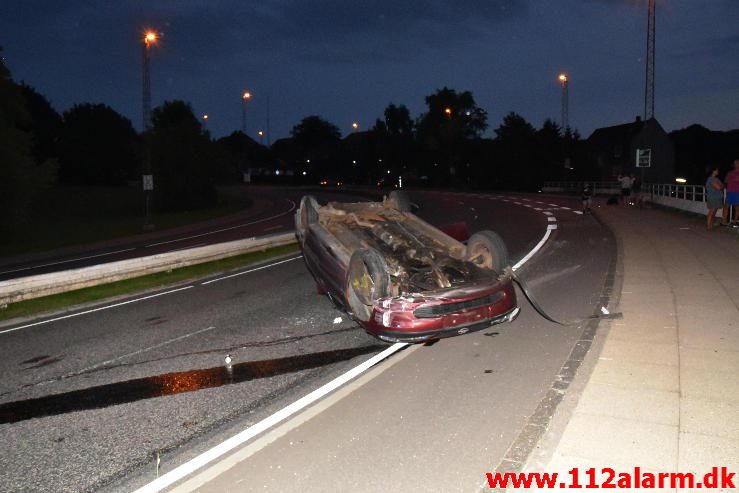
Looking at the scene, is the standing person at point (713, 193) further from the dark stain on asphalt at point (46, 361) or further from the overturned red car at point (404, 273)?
the dark stain on asphalt at point (46, 361)

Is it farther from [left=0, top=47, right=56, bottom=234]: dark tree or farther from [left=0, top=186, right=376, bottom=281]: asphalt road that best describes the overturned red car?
[left=0, top=47, right=56, bottom=234]: dark tree

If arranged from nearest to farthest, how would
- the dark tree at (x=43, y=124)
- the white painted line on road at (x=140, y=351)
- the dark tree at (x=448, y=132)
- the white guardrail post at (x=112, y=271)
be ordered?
the white painted line on road at (x=140, y=351) → the white guardrail post at (x=112, y=271) → the dark tree at (x=43, y=124) → the dark tree at (x=448, y=132)

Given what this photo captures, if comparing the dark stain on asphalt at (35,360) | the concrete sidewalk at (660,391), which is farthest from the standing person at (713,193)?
the dark stain on asphalt at (35,360)

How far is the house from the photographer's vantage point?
61.2 m

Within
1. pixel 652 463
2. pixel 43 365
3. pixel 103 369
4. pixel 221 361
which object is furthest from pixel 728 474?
pixel 43 365

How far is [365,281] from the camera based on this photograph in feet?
21.4

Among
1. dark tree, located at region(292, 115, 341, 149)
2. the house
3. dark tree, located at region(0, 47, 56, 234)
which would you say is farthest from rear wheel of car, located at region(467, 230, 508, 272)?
dark tree, located at region(292, 115, 341, 149)

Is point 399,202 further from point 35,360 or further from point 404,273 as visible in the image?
point 35,360

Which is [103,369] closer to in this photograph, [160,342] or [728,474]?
[160,342]

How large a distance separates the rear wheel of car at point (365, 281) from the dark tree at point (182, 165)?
42.6 meters

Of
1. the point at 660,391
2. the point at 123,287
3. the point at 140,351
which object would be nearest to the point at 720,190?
the point at 660,391

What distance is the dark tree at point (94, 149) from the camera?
74.1 meters

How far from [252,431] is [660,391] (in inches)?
144

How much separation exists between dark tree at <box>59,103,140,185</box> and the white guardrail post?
63337mm
